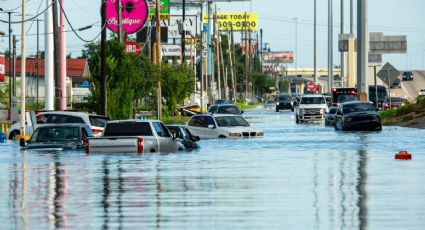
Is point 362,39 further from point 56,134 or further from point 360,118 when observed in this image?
point 56,134

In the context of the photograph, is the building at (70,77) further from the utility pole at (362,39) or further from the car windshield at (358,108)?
the car windshield at (358,108)

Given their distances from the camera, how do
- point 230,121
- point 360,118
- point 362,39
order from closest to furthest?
point 230,121, point 360,118, point 362,39

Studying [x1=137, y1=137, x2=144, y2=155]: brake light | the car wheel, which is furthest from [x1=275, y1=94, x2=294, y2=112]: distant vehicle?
[x1=137, y1=137, x2=144, y2=155]: brake light

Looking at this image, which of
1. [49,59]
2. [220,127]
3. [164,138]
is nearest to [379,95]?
[49,59]

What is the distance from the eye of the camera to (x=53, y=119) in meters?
51.4

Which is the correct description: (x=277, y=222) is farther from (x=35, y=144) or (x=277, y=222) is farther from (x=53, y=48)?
(x=53, y=48)

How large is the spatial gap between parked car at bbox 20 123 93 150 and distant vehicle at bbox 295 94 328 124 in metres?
46.2

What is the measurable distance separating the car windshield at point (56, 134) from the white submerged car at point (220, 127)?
15.1 metres

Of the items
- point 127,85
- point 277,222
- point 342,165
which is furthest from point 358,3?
point 277,222

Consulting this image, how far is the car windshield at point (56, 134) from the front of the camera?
4338 cm

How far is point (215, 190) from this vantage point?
1005 inches

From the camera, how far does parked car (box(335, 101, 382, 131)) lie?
218ft

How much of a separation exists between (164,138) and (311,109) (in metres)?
48.6

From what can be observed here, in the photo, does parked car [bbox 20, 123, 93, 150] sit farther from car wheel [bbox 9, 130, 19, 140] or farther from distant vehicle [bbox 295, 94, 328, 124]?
distant vehicle [bbox 295, 94, 328, 124]
